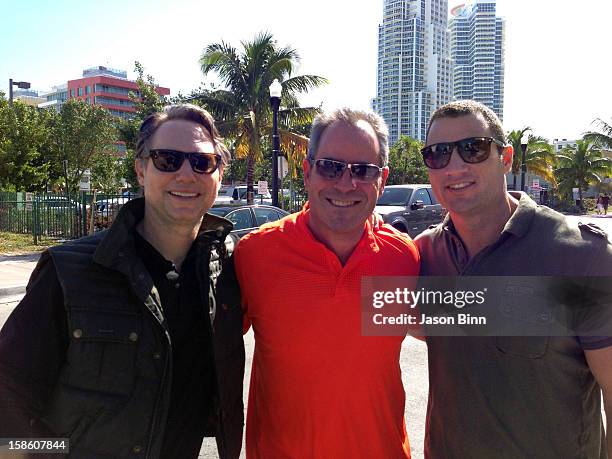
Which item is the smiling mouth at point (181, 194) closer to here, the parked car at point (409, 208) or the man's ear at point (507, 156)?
the man's ear at point (507, 156)

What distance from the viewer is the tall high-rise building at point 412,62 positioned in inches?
1713

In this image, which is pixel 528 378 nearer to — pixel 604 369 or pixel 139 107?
pixel 604 369

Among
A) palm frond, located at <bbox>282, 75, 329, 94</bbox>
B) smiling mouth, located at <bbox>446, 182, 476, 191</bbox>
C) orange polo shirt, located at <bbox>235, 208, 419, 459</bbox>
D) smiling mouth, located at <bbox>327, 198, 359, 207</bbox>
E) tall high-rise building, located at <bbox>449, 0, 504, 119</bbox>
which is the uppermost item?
tall high-rise building, located at <bbox>449, 0, 504, 119</bbox>

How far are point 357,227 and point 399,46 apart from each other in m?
45.8

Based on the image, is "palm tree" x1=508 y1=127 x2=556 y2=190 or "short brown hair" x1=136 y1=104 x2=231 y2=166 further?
"palm tree" x1=508 y1=127 x2=556 y2=190

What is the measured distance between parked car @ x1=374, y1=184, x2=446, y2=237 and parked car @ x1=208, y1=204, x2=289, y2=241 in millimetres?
3488

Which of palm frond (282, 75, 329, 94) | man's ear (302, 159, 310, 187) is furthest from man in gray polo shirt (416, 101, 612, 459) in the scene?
palm frond (282, 75, 329, 94)

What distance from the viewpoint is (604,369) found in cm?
173

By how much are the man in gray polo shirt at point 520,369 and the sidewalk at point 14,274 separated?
8642 mm

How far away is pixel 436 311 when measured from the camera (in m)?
2.13

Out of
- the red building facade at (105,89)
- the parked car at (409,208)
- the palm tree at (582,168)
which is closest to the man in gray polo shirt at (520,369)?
the parked car at (409,208)

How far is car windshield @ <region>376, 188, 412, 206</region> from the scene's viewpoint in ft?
42.6

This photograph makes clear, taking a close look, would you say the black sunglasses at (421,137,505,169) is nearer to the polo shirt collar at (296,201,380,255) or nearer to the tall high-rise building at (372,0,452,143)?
the polo shirt collar at (296,201,380,255)

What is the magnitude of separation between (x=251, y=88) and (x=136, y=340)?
17.1 m
